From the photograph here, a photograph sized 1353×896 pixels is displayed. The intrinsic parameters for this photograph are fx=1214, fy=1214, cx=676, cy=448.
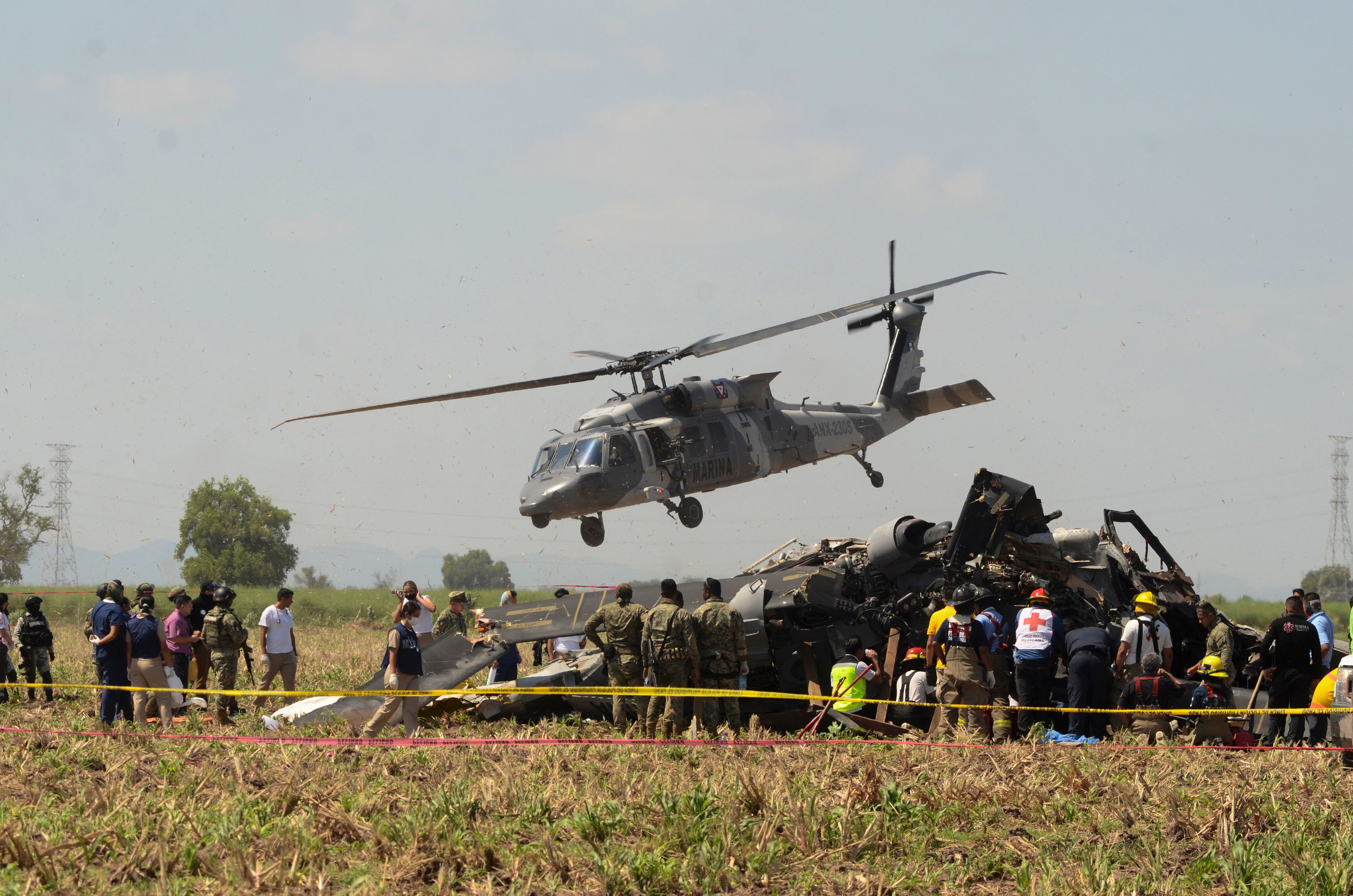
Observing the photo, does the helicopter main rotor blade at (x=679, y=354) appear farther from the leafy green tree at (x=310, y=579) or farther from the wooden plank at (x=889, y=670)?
the leafy green tree at (x=310, y=579)

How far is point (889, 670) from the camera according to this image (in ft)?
41.0

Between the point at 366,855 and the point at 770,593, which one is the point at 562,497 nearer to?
the point at 770,593

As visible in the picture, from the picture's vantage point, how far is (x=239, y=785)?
816 cm

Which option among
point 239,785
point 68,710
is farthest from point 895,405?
point 239,785

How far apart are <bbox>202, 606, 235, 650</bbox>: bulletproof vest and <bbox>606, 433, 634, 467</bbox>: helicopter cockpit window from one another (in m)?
8.07

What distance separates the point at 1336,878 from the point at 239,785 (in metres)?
6.59

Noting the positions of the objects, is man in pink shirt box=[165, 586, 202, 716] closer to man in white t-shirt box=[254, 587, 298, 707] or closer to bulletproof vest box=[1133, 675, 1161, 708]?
man in white t-shirt box=[254, 587, 298, 707]

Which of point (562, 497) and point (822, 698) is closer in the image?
point (822, 698)

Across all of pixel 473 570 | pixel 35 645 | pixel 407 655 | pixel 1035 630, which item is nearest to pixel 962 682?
pixel 1035 630

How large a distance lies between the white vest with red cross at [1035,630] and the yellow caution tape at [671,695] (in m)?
0.56

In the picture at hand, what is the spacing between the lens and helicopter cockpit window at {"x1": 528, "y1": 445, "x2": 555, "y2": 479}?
67.9ft

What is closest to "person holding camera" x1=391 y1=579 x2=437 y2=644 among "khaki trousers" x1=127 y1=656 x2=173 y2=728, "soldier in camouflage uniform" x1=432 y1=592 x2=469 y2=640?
"soldier in camouflage uniform" x1=432 y1=592 x2=469 y2=640

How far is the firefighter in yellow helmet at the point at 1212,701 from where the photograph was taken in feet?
35.4

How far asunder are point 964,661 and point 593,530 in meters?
10.6
